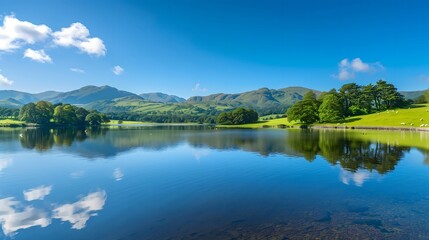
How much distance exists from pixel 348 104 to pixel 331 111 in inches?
1093

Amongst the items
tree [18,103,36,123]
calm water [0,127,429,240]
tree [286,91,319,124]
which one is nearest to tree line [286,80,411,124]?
tree [286,91,319,124]

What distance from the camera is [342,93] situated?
13862 cm

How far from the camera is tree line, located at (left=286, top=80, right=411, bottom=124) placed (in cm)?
12325

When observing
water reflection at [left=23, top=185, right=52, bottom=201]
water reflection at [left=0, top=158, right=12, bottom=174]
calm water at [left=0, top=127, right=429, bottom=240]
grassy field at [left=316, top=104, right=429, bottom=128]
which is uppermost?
grassy field at [left=316, top=104, right=429, bottom=128]

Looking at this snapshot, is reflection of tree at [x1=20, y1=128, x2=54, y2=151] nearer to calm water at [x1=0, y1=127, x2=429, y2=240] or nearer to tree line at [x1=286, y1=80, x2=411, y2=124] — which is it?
calm water at [x1=0, y1=127, x2=429, y2=240]

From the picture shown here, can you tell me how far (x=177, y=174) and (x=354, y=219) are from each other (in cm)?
1787

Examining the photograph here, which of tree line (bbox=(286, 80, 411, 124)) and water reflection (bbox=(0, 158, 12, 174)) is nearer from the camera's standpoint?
water reflection (bbox=(0, 158, 12, 174))

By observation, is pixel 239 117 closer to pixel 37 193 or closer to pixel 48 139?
pixel 48 139

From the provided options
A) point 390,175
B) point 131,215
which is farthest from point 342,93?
point 131,215

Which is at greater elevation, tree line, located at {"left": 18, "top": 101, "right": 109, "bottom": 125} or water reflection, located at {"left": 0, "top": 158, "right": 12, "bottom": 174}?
tree line, located at {"left": 18, "top": 101, "right": 109, "bottom": 125}

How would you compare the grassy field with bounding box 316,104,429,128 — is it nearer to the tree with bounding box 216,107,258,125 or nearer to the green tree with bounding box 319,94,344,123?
the green tree with bounding box 319,94,344,123

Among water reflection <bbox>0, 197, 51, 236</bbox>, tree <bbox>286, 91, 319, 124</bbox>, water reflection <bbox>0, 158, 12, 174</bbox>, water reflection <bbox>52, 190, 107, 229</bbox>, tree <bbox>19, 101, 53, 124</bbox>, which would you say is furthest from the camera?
tree <bbox>19, 101, 53, 124</bbox>

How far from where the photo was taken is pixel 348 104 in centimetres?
14138

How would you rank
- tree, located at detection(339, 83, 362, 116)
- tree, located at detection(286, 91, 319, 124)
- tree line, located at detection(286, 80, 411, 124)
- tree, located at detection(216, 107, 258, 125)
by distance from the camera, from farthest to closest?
tree, located at detection(216, 107, 258, 125) → tree, located at detection(339, 83, 362, 116) → tree, located at detection(286, 91, 319, 124) → tree line, located at detection(286, 80, 411, 124)
